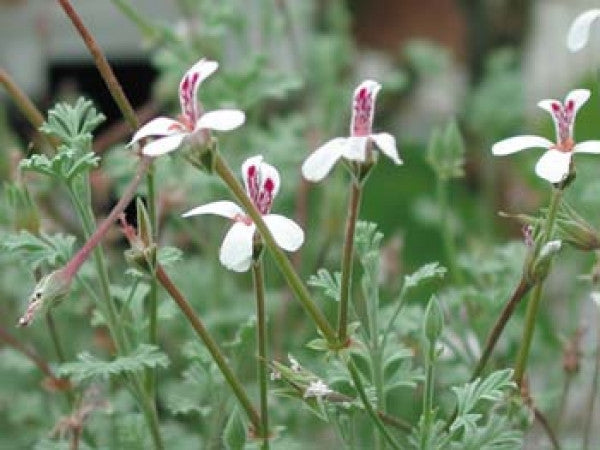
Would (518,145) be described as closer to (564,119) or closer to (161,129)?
(564,119)

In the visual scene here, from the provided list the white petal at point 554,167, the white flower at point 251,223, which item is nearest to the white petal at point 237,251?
the white flower at point 251,223

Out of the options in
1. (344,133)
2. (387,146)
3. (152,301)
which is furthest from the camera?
(344,133)

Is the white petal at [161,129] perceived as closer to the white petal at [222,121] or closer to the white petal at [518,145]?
the white petal at [222,121]

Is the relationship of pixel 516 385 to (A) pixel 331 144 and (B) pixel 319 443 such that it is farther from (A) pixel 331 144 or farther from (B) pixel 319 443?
(B) pixel 319 443

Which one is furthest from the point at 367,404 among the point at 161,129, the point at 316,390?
the point at 161,129

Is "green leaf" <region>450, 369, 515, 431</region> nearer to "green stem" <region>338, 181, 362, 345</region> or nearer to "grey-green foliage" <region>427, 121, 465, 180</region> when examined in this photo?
"green stem" <region>338, 181, 362, 345</region>

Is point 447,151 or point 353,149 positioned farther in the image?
point 447,151
